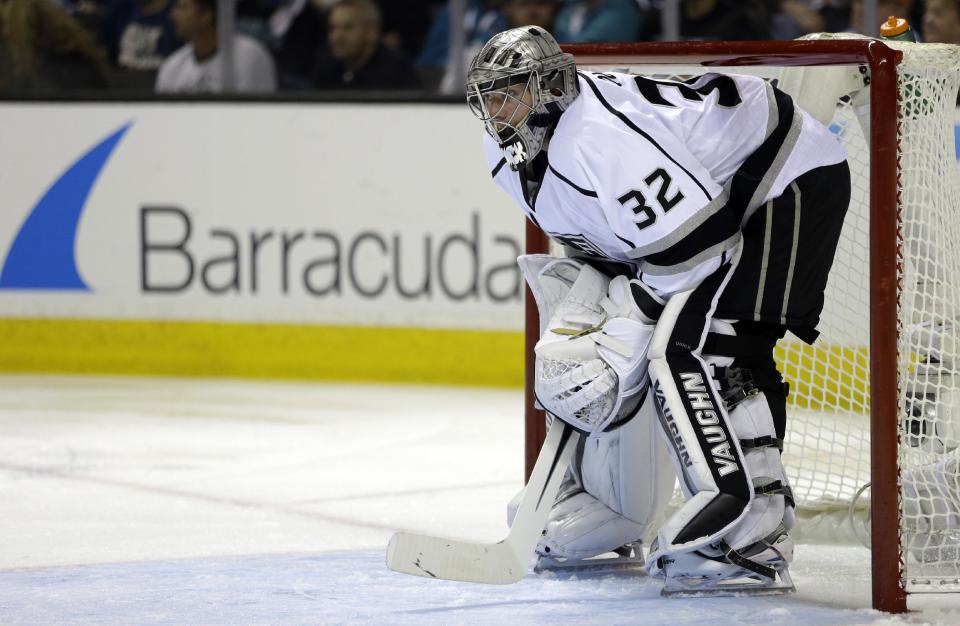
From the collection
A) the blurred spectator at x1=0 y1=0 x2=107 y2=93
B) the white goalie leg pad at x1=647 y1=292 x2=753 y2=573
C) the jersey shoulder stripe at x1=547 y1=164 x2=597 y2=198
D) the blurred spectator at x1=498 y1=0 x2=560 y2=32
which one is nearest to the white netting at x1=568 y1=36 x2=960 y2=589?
the white goalie leg pad at x1=647 y1=292 x2=753 y2=573

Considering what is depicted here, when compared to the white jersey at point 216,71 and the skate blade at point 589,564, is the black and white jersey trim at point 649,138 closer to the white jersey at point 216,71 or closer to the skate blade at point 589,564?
the skate blade at point 589,564

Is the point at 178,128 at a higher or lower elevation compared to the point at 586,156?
higher

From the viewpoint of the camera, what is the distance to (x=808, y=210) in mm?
2652

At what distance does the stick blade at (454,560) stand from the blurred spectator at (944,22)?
2915 millimetres

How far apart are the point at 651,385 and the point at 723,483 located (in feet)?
0.66

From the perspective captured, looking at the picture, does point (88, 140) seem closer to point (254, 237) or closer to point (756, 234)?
point (254, 237)

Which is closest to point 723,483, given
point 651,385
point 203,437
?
point 651,385

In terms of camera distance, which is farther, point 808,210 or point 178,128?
point 178,128

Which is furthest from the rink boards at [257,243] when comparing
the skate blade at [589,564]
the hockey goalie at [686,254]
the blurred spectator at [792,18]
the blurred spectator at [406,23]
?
the hockey goalie at [686,254]

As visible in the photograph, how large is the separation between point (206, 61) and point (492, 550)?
345cm

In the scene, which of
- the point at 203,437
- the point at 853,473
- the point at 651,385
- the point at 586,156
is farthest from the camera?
the point at 203,437

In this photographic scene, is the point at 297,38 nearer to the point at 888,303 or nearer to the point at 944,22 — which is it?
the point at 944,22

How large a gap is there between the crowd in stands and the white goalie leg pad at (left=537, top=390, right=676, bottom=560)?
8.69 feet

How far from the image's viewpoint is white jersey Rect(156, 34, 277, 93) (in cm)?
569
